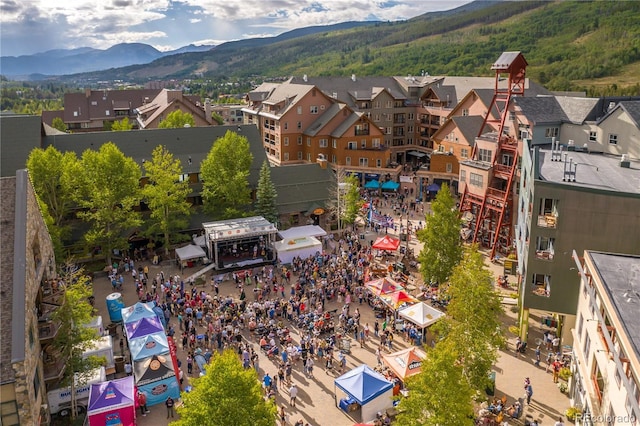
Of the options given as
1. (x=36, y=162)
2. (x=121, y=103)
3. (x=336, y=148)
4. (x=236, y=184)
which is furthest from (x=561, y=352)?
(x=121, y=103)

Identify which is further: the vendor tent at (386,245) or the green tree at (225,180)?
the green tree at (225,180)

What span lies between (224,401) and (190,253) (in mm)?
24990

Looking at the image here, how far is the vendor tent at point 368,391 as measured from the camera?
861 inches

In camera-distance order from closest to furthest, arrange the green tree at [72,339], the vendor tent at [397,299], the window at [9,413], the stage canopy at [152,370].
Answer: the window at [9,413]
the green tree at [72,339]
the stage canopy at [152,370]
the vendor tent at [397,299]

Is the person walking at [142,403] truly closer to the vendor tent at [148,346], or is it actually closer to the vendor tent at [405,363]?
the vendor tent at [148,346]

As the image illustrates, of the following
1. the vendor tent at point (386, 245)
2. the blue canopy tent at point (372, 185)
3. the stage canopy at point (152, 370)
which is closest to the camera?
the stage canopy at point (152, 370)

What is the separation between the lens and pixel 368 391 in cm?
2203

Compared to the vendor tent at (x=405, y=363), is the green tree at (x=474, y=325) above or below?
above

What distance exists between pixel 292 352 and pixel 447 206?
51.3 feet

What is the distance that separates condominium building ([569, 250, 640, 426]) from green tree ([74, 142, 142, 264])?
1229 inches

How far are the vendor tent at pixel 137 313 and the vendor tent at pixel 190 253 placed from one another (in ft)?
34.1

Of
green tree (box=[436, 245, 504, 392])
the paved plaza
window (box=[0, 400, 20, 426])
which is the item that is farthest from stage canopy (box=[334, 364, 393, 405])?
window (box=[0, 400, 20, 426])

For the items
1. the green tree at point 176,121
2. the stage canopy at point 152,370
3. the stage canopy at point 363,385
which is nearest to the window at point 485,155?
the stage canopy at point 363,385

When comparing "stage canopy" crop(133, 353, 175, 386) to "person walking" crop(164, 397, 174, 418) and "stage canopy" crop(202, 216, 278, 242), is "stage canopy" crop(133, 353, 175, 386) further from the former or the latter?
"stage canopy" crop(202, 216, 278, 242)
